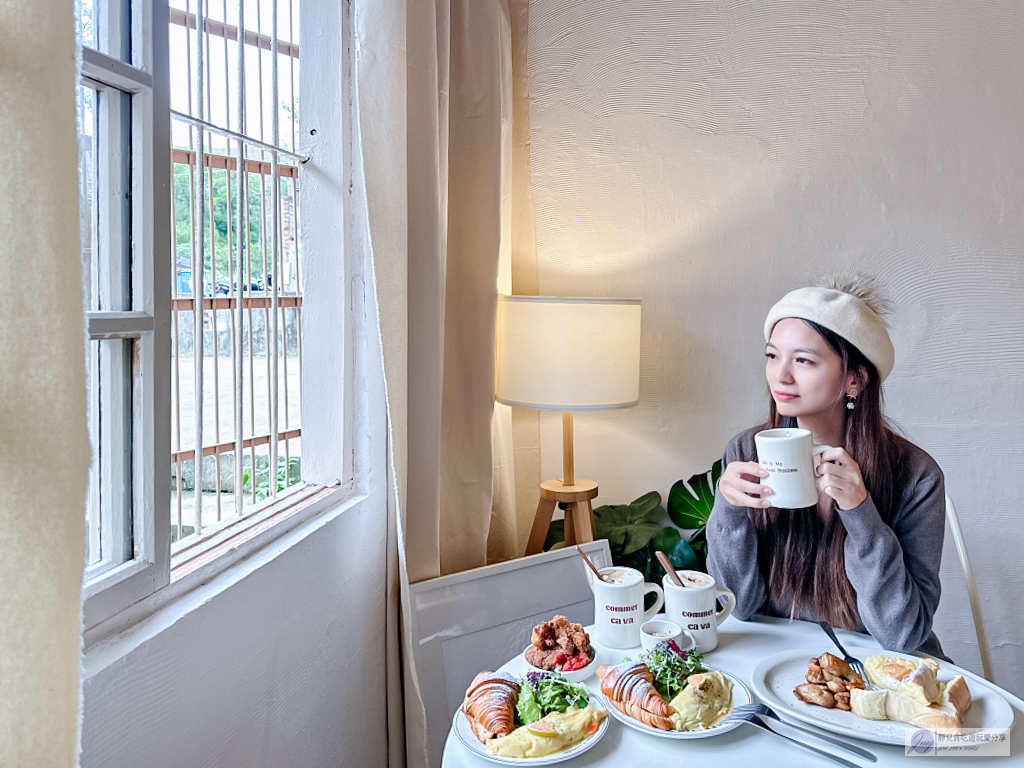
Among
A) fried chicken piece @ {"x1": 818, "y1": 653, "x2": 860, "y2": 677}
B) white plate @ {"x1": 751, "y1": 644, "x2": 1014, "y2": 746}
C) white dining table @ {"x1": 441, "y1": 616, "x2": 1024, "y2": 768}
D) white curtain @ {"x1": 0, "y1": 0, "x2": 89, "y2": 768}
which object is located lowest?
white dining table @ {"x1": 441, "y1": 616, "x2": 1024, "y2": 768}

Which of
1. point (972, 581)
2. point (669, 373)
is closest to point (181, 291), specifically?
point (669, 373)

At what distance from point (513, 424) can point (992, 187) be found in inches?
50.3

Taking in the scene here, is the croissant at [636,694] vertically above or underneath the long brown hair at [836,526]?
underneath

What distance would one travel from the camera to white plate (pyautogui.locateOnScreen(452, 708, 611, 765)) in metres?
0.85

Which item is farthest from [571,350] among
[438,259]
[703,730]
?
[703,730]

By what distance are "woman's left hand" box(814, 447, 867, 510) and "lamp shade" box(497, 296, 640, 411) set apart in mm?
640

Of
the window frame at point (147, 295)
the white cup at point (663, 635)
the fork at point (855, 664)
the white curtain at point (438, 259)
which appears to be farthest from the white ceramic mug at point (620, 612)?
the window frame at point (147, 295)

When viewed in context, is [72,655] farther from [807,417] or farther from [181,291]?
[181,291]

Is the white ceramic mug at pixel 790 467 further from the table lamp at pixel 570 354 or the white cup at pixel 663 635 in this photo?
the table lamp at pixel 570 354

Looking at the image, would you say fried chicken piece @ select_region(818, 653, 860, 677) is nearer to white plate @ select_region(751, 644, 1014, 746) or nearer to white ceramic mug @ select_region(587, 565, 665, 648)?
white plate @ select_region(751, 644, 1014, 746)

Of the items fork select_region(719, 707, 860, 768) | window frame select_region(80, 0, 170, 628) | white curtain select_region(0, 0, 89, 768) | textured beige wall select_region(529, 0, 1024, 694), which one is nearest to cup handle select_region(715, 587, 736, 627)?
fork select_region(719, 707, 860, 768)

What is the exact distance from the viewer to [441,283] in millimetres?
1563

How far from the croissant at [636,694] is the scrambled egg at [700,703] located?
0.01 meters

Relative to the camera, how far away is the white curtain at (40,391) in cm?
46
